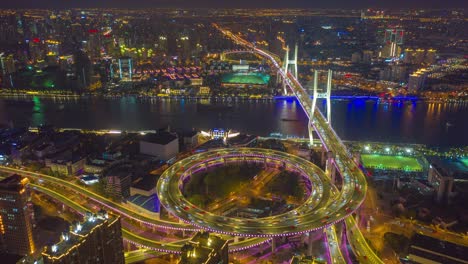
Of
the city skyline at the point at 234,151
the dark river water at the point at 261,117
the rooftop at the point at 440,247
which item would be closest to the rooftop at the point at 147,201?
the city skyline at the point at 234,151

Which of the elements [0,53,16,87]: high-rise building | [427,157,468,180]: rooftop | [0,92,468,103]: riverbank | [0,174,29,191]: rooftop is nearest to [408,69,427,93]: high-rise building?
[0,92,468,103]: riverbank

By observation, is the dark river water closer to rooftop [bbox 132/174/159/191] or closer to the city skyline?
the city skyline

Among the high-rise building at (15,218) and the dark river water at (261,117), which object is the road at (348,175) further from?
the high-rise building at (15,218)

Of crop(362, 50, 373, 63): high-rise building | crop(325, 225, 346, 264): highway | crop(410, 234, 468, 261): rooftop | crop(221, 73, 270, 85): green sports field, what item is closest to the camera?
crop(410, 234, 468, 261): rooftop

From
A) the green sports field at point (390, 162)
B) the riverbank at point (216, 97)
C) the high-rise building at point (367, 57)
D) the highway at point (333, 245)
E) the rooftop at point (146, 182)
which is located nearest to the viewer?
the highway at point (333, 245)

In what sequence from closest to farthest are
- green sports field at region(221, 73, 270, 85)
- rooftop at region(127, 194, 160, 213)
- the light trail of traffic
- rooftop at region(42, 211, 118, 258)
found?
rooftop at region(42, 211, 118, 258) < the light trail of traffic < rooftop at region(127, 194, 160, 213) < green sports field at region(221, 73, 270, 85)

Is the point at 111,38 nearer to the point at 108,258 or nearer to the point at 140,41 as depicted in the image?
the point at 140,41

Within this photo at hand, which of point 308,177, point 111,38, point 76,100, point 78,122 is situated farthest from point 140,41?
point 308,177

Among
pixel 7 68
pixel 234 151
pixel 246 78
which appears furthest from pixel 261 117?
pixel 7 68
